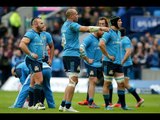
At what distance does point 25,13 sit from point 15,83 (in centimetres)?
593

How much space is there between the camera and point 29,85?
66.7 ft

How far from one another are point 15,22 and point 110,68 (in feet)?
54.7

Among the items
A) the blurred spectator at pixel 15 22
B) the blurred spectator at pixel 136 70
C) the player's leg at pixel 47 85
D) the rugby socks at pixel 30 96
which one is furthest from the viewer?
the blurred spectator at pixel 15 22

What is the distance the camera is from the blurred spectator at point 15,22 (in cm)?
3578

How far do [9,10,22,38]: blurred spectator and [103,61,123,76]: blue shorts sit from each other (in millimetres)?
16385

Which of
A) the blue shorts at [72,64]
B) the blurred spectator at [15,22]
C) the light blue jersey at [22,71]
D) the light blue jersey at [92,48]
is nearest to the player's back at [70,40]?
the blue shorts at [72,64]

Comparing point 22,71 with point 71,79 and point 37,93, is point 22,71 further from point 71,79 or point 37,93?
point 71,79

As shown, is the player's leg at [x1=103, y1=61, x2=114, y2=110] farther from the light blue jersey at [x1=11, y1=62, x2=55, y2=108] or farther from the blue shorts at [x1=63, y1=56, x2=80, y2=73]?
the light blue jersey at [x1=11, y1=62, x2=55, y2=108]

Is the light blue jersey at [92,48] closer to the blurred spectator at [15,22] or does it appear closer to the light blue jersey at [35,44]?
the light blue jersey at [35,44]

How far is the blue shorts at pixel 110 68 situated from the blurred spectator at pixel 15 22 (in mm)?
16385

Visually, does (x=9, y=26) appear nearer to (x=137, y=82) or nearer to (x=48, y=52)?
(x=137, y=82)

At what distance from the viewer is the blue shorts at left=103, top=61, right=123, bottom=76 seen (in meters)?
19.8
